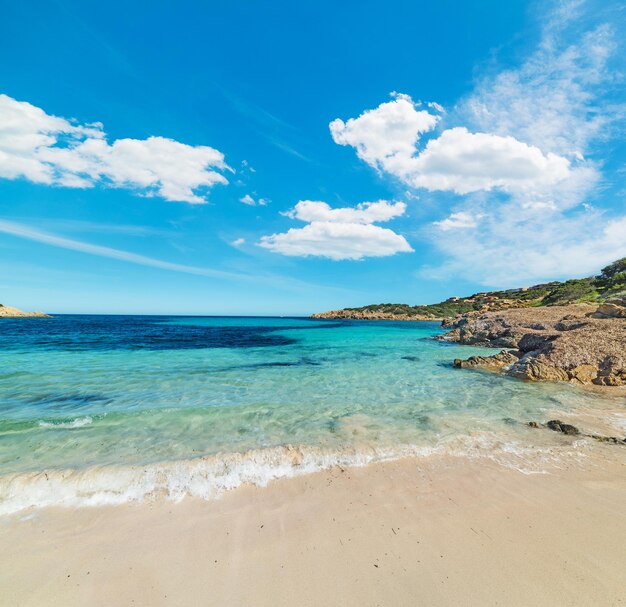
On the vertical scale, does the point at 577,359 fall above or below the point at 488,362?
above

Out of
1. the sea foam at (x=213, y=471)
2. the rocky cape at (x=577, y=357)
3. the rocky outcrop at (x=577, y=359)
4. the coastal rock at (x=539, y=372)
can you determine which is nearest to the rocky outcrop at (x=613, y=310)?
the rocky cape at (x=577, y=357)

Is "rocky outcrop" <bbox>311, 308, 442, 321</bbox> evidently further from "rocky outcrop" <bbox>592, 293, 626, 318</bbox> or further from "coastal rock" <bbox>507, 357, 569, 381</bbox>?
"coastal rock" <bbox>507, 357, 569, 381</bbox>

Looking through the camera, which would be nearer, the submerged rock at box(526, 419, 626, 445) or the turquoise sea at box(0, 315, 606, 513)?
the turquoise sea at box(0, 315, 606, 513)

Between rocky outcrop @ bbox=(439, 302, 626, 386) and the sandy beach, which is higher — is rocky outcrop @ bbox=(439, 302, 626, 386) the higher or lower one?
the higher one

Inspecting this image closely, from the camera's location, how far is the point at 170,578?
10.9 feet

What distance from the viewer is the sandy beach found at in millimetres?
3105

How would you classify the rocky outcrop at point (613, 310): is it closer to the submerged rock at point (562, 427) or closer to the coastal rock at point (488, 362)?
the coastal rock at point (488, 362)

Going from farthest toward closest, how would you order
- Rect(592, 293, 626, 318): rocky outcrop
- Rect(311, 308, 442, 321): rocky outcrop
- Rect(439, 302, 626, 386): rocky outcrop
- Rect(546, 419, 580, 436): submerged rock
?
Rect(311, 308, 442, 321): rocky outcrop, Rect(592, 293, 626, 318): rocky outcrop, Rect(439, 302, 626, 386): rocky outcrop, Rect(546, 419, 580, 436): submerged rock

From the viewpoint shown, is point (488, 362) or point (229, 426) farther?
point (488, 362)

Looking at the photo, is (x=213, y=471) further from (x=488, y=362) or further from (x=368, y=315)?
(x=368, y=315)

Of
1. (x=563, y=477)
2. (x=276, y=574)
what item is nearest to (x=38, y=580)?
(x=276, y=574)

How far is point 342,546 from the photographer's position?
3.75m

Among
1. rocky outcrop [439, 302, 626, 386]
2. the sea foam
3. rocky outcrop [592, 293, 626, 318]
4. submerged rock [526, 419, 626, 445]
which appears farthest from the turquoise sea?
rocky outcrop [592, 293, 626, 318]

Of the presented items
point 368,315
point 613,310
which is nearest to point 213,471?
point 613,310
